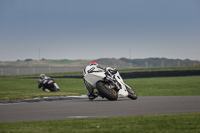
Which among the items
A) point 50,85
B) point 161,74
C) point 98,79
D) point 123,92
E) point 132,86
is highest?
point 98,79

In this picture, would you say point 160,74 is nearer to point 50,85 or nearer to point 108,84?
point 50,85

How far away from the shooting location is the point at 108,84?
1442cm

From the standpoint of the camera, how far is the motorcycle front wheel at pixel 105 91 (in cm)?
1426

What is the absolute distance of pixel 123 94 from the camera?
48.3ft

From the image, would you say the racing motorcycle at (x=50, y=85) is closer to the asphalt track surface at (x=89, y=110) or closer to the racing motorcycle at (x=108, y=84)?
the racing motorcycle at (x=108, y=84)

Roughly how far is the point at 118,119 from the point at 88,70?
698 centimetres

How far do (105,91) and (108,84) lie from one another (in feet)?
1.02

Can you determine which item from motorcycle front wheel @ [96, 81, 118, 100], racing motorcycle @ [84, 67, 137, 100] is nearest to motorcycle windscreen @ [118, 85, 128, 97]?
racing motorcycle @ [84, 67, 137, 100]

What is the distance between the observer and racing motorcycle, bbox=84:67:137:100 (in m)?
14.3

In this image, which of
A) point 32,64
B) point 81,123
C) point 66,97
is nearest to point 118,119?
point 81,123

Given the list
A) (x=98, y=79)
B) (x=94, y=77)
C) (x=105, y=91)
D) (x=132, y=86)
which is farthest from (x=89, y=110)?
(x=132, y=86)

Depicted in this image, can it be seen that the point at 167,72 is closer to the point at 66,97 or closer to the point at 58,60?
the point at 66,97

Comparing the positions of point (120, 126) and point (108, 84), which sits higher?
point (108, 84)

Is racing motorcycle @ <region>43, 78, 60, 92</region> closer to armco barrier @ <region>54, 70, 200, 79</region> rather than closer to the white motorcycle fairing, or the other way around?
the white motorcycle fairing
